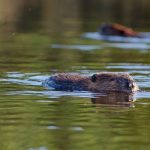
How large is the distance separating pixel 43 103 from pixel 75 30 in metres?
20.1

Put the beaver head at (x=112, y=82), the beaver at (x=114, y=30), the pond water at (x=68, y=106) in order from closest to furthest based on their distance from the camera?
the pond water at (x=68, y=106), the beaver head at (x=112, y=82), the beaver at (x=114, y=30)

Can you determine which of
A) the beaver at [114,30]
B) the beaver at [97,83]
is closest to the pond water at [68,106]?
the beaver at [97,83]

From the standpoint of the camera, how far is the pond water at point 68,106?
1138 centimetres

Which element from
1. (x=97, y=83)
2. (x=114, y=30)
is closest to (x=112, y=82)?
(x=97, y=83)

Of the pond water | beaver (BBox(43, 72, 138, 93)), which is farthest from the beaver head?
the pond water

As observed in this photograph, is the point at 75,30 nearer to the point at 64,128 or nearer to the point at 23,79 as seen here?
the point at 23,79

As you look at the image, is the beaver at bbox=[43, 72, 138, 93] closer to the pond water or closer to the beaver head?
the beaver head

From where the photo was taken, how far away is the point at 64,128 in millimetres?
12211

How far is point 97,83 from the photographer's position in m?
16.4

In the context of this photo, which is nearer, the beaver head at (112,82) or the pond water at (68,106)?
the pond water at (68,106)

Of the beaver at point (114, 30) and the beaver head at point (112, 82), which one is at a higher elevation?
the beaver at point (114, 30)

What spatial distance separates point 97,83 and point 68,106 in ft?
7.38

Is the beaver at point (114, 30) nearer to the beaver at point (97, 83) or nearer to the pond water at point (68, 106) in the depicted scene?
the pond water at point (68, 106)

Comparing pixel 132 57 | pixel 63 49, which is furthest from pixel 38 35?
pixel 132 57
